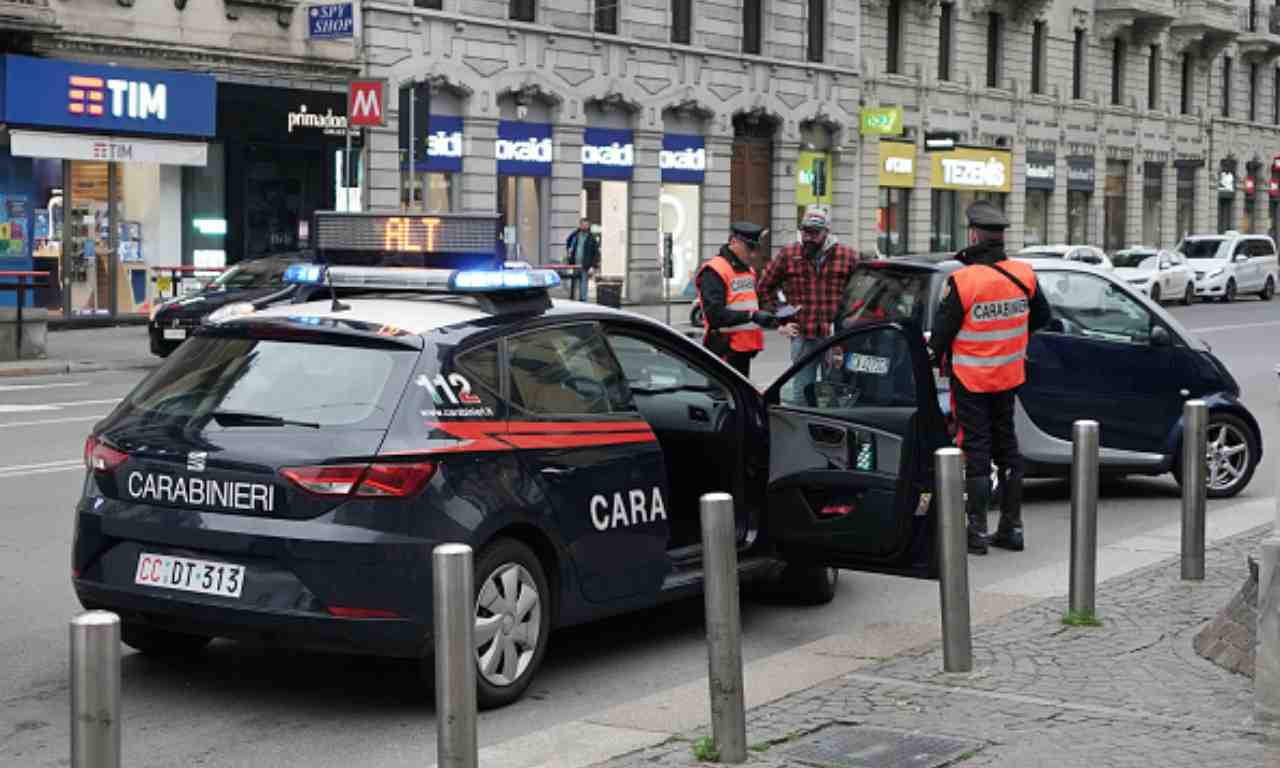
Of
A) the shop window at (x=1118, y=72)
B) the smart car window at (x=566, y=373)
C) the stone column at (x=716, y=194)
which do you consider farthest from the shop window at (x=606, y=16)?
the smart car window at (x=566, y=373)

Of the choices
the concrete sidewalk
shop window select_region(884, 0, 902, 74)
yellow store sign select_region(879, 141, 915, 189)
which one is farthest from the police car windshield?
shop window select_region(884, 0, 902, 74)

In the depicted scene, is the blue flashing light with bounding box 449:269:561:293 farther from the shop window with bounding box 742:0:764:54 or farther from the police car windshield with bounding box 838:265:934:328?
the shop window with bounding box 742:0:764:54

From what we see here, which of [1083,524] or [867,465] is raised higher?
[867,465]

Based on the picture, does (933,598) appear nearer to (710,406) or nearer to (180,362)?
(710,406)

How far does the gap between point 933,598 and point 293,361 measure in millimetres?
3766

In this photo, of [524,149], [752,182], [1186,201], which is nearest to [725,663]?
Result: [524,149]

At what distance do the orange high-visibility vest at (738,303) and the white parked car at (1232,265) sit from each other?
1512 inches

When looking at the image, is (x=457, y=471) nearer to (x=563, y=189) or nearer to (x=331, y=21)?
(x=331, y=21)

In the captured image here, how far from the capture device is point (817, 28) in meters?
45.7

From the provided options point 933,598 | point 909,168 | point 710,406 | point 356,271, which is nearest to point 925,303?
point 933,598

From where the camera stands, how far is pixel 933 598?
964cm

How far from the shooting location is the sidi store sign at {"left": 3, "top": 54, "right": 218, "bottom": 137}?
28.2 m

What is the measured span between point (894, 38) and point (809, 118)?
16.1 feet

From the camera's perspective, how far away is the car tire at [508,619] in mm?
7078
